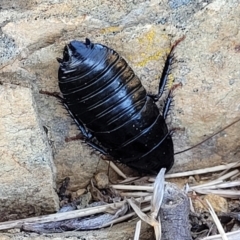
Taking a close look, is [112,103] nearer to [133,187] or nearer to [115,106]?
[115,106]

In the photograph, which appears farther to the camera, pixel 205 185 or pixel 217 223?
pixel 205 185

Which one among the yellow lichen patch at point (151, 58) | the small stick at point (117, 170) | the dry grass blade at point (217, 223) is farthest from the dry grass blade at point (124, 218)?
the yellow lichen patch at point (151, 58)

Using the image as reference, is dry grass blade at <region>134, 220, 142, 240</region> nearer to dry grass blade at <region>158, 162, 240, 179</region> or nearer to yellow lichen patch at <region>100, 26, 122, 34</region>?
dry grass blade at <region>158, 162, 240, 179</region>

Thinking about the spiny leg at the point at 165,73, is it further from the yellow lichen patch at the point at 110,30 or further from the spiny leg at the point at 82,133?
the spiny leg at the point at 82,133

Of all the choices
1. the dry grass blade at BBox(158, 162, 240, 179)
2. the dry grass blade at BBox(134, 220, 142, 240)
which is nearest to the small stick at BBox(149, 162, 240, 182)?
the dry grass blade at BBox(158, 162, 240, 179)

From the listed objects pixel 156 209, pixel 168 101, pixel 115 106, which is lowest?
pixel 156 209

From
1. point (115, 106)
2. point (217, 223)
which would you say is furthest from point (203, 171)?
point (115, 106)
